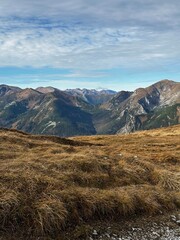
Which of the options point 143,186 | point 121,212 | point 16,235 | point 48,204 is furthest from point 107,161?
point 16,235

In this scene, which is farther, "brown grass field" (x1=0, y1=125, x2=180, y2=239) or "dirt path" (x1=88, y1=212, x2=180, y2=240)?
"dirt path" (x1=88, y1=212, x2=180, y2=240)

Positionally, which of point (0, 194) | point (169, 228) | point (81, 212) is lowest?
point (169, 228)

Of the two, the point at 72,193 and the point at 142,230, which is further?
the point at 72,193

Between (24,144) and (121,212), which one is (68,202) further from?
(24,144)

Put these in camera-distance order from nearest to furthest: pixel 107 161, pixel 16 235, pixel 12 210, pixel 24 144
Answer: pixel 16 235, pixel 12 210, pixel 107 161, pixel 24 144

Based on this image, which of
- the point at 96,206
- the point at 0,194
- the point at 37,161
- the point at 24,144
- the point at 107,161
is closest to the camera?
the point at 0,194

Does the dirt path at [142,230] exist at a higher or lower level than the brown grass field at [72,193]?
lower

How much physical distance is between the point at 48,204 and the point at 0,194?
8.27 feet

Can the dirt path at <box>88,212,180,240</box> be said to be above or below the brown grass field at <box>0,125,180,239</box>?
below

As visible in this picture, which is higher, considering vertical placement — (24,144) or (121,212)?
(24,144)

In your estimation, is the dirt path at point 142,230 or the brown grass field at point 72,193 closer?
the brown grass field at point 72,193

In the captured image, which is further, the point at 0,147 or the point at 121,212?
the point at 0,147

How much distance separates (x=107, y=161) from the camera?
25219 millimetres

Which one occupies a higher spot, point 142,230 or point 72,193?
point 72,193
